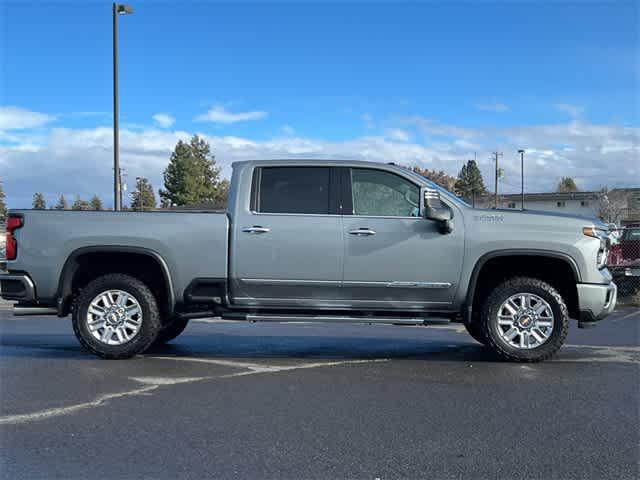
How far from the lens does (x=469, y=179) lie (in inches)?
3684

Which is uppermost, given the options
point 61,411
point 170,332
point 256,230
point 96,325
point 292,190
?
point 292,190

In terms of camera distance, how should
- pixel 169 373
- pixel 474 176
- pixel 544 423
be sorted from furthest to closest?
pixel 474 176 → pixel 169 373 → pixel 544 423

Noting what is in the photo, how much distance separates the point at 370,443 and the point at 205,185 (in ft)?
191

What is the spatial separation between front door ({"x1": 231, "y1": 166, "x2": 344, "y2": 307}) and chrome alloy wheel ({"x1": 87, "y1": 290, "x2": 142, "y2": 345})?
1.08 m

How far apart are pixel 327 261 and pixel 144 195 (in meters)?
89.3

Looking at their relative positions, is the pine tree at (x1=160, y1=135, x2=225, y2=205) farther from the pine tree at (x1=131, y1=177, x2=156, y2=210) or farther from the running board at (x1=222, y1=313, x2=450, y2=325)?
the running board at (x1=222, y1=313, x2=450, y2=325)

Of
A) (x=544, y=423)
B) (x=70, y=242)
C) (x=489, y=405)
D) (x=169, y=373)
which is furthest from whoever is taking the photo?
(x=70, y=242)

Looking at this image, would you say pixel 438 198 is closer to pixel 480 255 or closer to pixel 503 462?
pixel 480 255

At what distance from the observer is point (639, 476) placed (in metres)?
3.55

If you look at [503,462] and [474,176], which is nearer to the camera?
[503,462]

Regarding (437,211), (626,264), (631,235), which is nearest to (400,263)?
(437,211)

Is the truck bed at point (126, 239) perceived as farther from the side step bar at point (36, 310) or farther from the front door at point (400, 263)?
the front door at point (400, 263)

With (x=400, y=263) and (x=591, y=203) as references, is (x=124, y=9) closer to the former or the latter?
(x=400, y=263)

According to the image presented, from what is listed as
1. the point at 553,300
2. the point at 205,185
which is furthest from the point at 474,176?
the point at 553,300
